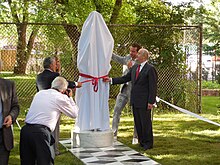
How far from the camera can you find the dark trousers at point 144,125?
26.3 ft

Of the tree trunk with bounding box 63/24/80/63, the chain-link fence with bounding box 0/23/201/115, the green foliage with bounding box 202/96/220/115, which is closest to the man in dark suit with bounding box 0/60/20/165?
the chain-link fence with bounding box 0/23/201/115

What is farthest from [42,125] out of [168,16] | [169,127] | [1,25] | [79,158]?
[168,16]

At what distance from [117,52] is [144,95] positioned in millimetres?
5040

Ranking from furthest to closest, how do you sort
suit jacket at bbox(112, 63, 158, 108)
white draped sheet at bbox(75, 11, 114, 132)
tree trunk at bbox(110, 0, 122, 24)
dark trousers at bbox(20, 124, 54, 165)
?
tree trunk at bbox(110, 0, 122, 24) < white draped sheet at bbox(75, 11, 114, 132) < suit jacket at bbox(112, 63, 158, 108) < dark trousers at bbox(20, 124, 54, 165)

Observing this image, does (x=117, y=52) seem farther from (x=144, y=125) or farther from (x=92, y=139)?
(x=92, y=139)

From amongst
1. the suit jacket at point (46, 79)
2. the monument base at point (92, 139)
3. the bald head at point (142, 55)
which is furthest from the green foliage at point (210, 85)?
the suit jacket at point (46, 79)

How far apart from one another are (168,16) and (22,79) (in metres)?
4.95

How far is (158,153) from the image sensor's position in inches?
304

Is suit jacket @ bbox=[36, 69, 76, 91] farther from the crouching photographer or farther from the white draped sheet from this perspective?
the crouching photographer

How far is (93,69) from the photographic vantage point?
8.12 metres

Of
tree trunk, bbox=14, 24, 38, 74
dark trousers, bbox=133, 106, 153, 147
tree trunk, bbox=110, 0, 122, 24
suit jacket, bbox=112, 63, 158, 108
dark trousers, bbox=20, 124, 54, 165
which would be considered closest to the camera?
dark trousers, bbox=20, 124, 54, 165

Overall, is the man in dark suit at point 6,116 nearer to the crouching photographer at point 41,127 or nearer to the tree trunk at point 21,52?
the crouching photographer at point 41,127

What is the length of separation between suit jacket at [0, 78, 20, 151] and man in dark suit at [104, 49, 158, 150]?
3267 mm

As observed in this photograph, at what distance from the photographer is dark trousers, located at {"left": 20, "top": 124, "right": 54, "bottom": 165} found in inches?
206
